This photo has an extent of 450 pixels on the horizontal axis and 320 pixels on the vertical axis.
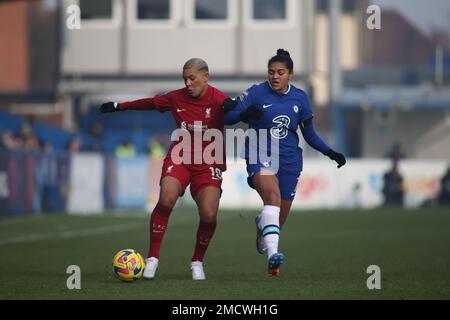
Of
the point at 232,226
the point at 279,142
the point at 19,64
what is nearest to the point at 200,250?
the point at 279,142

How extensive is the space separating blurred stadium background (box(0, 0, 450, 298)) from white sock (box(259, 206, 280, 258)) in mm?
8096

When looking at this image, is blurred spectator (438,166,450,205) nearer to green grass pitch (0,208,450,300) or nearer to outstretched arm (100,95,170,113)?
green grass pitch (0,208,450,300)

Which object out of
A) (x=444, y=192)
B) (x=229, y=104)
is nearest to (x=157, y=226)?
(x=229, y=104)

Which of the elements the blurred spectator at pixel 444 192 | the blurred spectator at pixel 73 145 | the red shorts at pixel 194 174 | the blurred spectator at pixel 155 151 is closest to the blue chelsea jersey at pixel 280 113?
the red shorts at pixel 194 174

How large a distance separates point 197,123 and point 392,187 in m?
23.7

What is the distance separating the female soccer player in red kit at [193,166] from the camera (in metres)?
12.3

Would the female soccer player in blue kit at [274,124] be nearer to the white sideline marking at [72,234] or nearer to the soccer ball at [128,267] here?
the soccer ball at [128,267]

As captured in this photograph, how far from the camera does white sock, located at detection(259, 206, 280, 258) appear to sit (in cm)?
1219

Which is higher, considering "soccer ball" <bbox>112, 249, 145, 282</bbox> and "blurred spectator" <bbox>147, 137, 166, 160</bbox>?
"soccer ball" <bbox>112, 249, 145, 282</bbox>

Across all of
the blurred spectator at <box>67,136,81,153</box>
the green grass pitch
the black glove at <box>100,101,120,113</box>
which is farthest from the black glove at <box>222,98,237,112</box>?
the blurred spectator at <box>67,136,81,153</box>

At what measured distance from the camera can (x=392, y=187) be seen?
35531 mm

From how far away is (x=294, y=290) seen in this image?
11039 mm

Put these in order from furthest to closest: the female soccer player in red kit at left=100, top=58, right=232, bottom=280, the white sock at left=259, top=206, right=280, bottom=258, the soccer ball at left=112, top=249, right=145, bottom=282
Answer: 1. the female soccer player in red kit at left=100, top=58, right=232, bottom=280
2. the white sock at left=259, top=206, right=280, bottom=258
3. the soccer ball at left=112, top=249, right=145, bottom=282

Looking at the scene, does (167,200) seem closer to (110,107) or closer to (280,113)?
(110,107)
